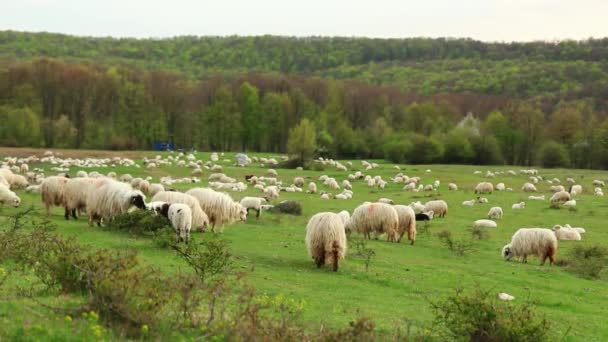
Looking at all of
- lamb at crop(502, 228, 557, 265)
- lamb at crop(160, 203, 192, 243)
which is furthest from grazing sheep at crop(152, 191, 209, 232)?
lamb at crop(502, 228, 557, 265)

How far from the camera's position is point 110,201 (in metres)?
20.0

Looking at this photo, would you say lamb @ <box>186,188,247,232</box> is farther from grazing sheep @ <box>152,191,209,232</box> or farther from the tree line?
the tree line

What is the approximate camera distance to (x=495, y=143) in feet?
268

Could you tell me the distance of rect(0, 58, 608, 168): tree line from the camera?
7825 cm

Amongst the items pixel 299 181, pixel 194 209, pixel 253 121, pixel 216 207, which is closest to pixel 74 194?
pixel 194 209

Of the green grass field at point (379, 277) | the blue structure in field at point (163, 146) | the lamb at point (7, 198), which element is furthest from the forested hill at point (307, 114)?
the green grass field at point (379, 277)

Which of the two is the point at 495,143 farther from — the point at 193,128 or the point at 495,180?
the point at 193,128

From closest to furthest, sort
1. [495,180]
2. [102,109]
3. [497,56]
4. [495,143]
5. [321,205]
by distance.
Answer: [321,205] → [495,180] → [495,143] → [102,109] → [497,56]

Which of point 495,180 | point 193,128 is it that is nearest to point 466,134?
point 495,180

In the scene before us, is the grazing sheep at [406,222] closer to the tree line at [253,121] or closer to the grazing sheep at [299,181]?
the grazing sheep at [299,181]

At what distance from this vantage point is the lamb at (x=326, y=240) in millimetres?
15477

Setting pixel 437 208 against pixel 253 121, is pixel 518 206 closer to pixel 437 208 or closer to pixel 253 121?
pixel 437 208

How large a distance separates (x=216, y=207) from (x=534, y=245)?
11.1 m

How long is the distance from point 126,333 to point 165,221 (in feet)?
32.9
